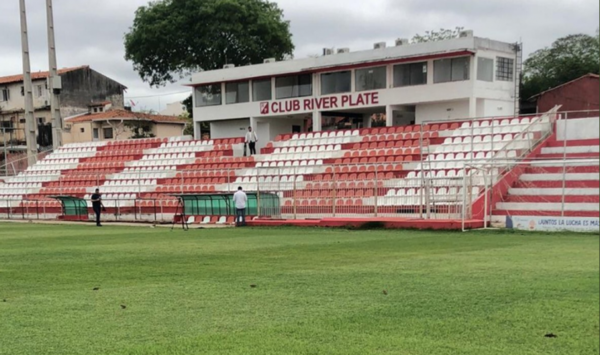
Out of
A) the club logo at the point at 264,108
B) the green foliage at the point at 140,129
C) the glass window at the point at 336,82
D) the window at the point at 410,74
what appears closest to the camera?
the window at the point at 410,74

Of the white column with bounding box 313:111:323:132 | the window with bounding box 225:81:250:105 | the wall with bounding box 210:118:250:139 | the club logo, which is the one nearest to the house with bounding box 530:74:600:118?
the white column with bounding box 313:111:323:132

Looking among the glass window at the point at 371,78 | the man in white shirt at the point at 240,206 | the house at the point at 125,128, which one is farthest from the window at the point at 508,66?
the house at the point at 125,128

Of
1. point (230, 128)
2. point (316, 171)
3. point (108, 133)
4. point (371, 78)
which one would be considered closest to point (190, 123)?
point (108, 133)

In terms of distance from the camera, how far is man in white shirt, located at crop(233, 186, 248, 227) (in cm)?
1686

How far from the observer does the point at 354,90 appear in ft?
85.0

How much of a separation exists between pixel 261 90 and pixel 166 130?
1429 cm

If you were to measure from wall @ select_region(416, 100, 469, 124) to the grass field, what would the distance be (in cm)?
1394

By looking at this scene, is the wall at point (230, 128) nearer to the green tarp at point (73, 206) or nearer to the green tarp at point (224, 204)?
the green tarp at point (73, 206)

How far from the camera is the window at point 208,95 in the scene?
1213 inches

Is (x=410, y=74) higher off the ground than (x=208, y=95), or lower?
higher

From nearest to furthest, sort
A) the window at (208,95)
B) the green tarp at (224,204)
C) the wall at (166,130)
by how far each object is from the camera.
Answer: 1. the green tarp at (224,204)
2. the window at (208,95)
3. the wall at (166,130)

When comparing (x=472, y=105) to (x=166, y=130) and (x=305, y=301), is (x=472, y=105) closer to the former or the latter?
(x=305, y=301)

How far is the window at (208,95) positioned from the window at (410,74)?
10.3 m

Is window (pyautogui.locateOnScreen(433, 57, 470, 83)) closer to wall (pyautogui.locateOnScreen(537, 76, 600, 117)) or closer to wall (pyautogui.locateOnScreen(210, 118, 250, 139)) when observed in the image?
wall (pyautogui.locateOnScreen(210, 118, 250, 139))
